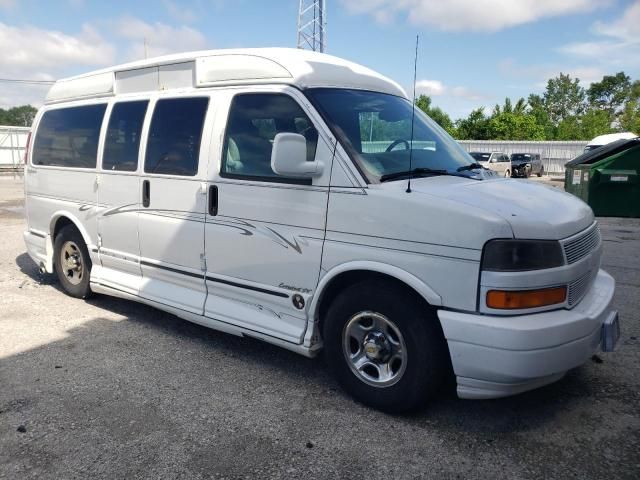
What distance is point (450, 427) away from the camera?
11.0ft

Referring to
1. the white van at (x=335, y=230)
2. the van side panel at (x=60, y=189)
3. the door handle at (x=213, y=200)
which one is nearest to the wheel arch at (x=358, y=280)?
the white van at (x=335, y=230)

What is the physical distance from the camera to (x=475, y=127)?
5112cm

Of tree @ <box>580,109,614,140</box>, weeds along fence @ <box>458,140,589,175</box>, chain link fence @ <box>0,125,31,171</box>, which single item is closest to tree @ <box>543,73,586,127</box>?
tree @ <box>580,109,614,140</box>

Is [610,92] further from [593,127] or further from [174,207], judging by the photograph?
[174,207]

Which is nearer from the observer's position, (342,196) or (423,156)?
(342,196)

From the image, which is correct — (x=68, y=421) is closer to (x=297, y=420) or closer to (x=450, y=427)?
(x=297, y=420)

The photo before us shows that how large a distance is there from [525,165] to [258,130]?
110 feet

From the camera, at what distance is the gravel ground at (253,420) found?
2934 millimetres

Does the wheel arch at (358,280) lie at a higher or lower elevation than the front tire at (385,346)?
higher

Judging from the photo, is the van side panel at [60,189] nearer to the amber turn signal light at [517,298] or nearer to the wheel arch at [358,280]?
the wheel arch at [358,280]

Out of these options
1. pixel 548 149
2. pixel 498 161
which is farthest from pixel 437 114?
pixel 498 161

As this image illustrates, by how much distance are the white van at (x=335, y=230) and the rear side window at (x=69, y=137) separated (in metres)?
0.06

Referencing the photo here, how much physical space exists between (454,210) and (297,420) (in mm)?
1612

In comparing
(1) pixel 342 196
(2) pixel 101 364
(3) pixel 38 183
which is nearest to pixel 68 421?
(2) pixel 101 364
